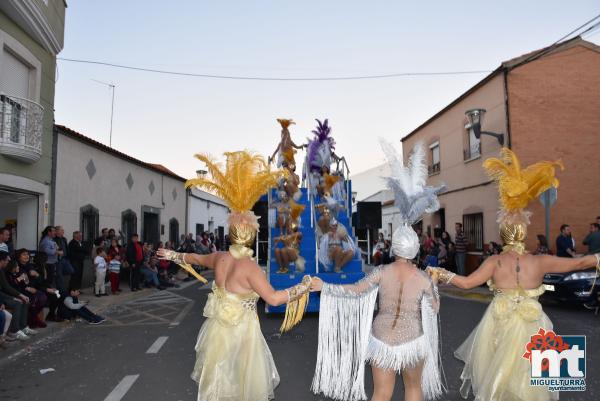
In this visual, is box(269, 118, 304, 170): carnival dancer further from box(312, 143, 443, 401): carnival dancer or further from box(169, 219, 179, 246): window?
box(169, 219, 179, 246): window

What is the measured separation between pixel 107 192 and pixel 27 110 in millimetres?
5864

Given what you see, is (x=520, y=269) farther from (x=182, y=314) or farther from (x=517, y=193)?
(x=182, y=314)

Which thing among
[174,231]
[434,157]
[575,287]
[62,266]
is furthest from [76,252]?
[434,157]

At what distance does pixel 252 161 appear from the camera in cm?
416

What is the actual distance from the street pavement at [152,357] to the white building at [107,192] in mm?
5014

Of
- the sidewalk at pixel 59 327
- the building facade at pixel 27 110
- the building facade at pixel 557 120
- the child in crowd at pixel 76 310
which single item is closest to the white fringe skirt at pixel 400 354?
the sidewalk at pixel 59 327

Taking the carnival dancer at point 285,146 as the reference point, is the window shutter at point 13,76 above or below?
above

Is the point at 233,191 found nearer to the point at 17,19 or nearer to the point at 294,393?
the point at 294,393

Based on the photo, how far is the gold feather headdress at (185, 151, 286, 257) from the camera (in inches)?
Answer: 155

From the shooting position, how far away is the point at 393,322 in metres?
3.48

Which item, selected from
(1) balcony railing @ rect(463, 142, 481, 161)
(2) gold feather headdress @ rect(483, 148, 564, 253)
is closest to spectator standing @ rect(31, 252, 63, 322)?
(2) gold feather headdress @ rect(483, 148, 564, 253)

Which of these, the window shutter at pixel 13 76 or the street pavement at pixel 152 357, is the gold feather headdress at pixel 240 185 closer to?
the street pavement at pixel 152 357

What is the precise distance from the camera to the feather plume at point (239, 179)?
159 inches

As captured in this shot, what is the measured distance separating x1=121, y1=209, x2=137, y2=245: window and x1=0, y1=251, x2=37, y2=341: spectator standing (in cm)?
1080
